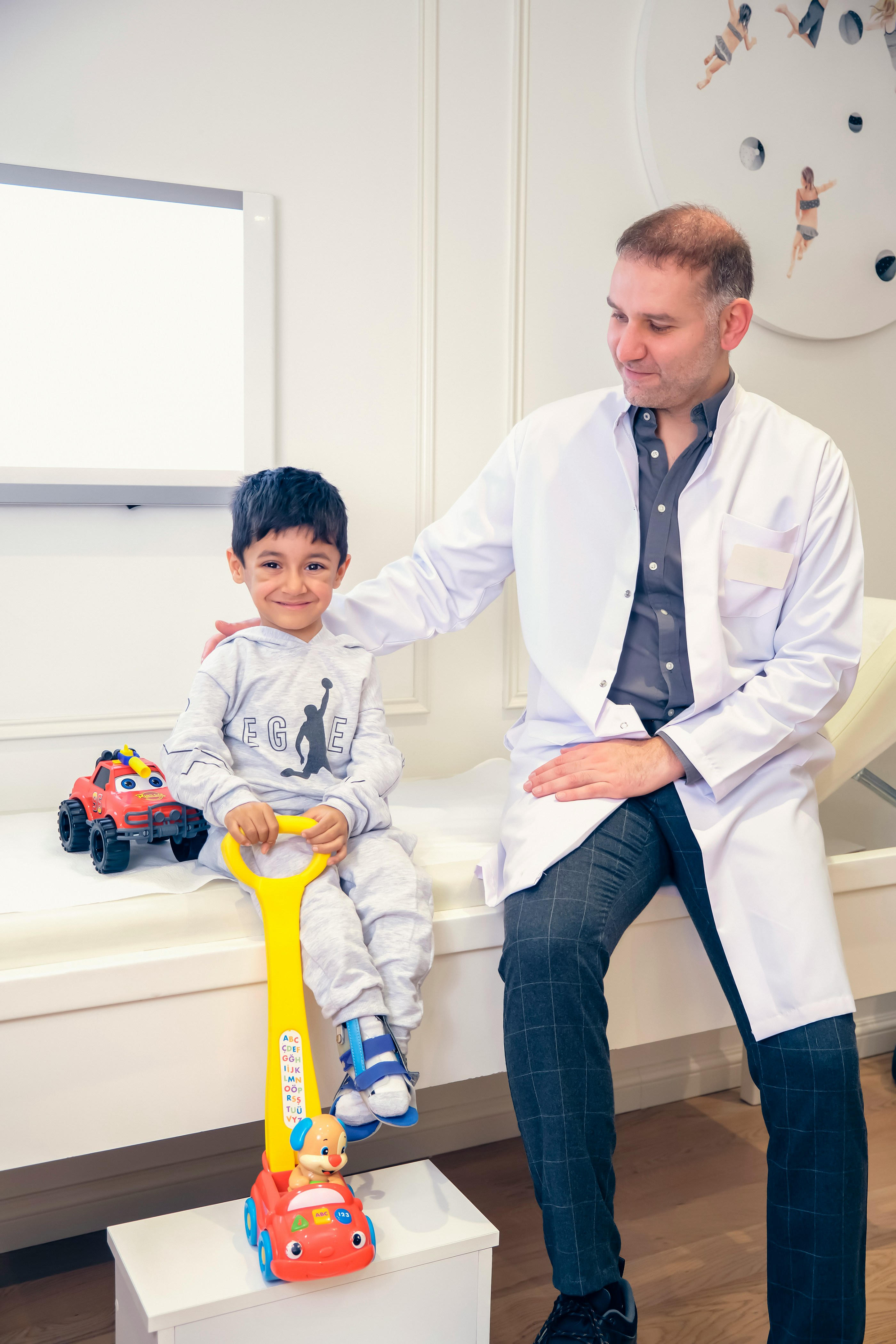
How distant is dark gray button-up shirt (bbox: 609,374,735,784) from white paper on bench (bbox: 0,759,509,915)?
1.13 ft

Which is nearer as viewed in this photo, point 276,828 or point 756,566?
point 276,828

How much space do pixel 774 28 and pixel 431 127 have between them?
2.97 feet

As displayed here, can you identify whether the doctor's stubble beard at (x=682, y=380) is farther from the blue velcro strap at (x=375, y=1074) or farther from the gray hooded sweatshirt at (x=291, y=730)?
the blue velcro strap at (x=375, y=1074)

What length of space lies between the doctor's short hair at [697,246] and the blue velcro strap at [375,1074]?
1.14 meters

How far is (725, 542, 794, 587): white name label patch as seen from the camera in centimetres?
157

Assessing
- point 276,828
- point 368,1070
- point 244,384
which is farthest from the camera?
point 244,384

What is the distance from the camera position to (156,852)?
1559 millimetres

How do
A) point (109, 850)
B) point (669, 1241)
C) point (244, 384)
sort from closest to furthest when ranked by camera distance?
point (109, 850)
point (669, 1241)
point (244, 384)

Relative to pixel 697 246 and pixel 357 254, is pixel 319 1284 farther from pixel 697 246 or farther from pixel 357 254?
pixel 357 254

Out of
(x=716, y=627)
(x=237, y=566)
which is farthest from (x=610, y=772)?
(x=237, y=566)

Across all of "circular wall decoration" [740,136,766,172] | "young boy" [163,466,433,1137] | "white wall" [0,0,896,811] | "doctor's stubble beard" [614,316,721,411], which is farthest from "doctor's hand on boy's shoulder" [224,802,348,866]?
"circular wall decoration" [740,136,766,172]

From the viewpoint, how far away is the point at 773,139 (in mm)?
2346

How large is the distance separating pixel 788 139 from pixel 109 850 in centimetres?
212

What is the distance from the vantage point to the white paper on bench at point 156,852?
1365mm
